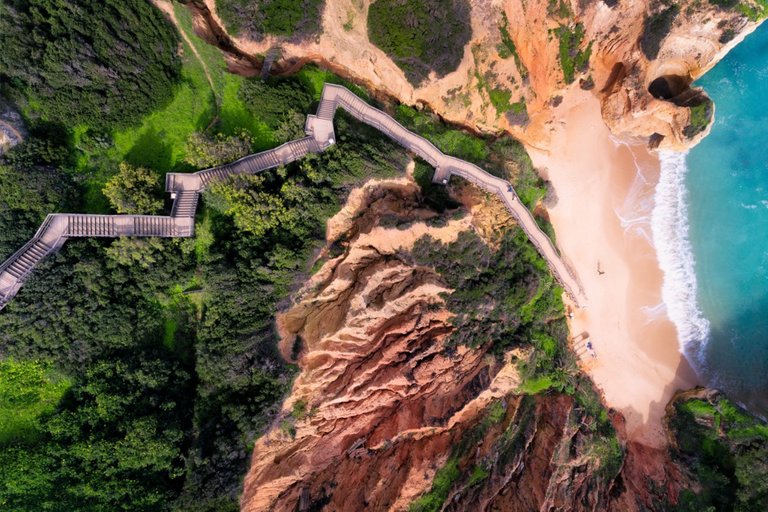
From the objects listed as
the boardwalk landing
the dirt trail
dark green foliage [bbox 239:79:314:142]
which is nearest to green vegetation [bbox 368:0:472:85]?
the boardwalk landing

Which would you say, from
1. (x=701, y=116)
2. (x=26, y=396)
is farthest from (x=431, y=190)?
(x=26, y=396)

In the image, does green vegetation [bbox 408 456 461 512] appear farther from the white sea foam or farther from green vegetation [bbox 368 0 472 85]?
green vegetation [bbox 368 0 472 85]

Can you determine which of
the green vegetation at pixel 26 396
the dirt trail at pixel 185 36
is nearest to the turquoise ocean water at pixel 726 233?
the dirt trail at pixel 185 36

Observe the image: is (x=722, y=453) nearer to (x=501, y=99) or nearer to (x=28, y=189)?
(x=501, y=99)

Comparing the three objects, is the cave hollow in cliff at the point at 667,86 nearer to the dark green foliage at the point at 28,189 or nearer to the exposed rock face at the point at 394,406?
the exposed rock face at the point at 394,406

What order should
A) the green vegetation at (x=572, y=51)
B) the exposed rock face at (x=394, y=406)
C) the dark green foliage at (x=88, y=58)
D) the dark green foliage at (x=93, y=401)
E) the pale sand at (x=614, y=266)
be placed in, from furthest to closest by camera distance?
the pale sand at (x=614, y=266), the green vegetation at (x=572, y=51), the exposed rock face at (x=394, y=406), the dark green foliage at (x=93, y=401), the dark green foliage at (x=88, y=58)

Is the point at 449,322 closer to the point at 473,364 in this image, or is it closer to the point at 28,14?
the point at 473,364
